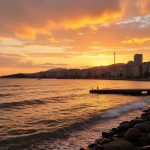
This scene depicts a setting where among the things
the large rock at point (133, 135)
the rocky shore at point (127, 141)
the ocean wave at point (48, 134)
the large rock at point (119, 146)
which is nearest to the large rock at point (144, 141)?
the rocky shore at point (127, 141)

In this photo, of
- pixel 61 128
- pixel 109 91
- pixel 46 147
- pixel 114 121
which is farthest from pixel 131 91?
pixel 46 147

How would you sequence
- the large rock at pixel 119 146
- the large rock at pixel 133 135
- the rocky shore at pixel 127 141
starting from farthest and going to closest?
the large rock at pixel 133 135 < the rocky shore at pixel 127 141 < the large rock at pixel 119 146

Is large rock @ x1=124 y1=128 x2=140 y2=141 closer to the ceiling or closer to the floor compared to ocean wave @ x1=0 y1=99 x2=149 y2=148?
closer to the ceiling

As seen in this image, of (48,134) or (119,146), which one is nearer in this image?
(119,146)

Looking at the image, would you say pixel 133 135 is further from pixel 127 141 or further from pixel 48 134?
pixel 48 134

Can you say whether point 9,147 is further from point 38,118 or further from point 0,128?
point 38,118

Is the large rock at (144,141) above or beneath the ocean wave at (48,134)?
above

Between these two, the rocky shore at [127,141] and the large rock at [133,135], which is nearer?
the rocky shore at [127,141]

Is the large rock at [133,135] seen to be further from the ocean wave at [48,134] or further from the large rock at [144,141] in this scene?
the ocean wave at [48,134]

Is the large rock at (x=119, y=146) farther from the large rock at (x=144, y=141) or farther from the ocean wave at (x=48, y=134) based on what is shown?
the ocean wave at (x=48, y=134)

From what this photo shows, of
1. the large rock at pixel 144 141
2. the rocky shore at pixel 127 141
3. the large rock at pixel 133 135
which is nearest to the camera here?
the rocky shore at pixel 127 141

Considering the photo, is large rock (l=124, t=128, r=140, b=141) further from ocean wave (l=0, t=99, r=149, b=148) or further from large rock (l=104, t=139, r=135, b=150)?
ocean wave (l=0, t=99, r=149, b=148)

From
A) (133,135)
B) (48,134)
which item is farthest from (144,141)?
(48,134)

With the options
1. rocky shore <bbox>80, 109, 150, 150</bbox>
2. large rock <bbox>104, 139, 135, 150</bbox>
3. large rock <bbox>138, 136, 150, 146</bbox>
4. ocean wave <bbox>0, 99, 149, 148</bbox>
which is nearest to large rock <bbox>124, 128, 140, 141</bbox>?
rocky shore <bbox>80, 109, 150, 150</bbox>
